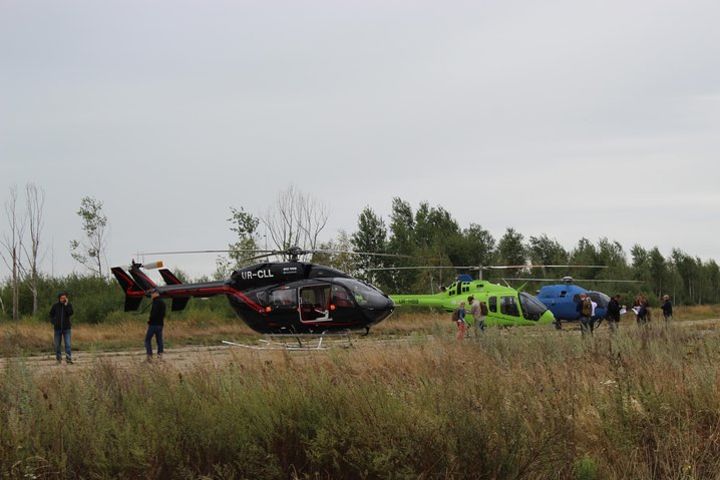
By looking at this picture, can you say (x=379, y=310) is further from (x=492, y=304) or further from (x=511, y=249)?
(x=511, y=249)

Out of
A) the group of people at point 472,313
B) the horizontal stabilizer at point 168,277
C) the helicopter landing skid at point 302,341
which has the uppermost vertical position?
the horizontal stabilizer at point 168,277

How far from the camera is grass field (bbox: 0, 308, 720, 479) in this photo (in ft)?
23.5

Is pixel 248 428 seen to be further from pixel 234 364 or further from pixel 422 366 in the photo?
pixel 422 366

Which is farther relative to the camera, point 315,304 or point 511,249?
point 511,249

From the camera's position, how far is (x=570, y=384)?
31.3ft

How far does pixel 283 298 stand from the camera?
22.8 meters

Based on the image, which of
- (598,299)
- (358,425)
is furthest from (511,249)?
(358,425)

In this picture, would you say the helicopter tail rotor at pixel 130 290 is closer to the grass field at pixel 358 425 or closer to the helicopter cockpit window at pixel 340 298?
the helicopter cockpit window at pixel 340 298

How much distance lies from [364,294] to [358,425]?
15.4 metres

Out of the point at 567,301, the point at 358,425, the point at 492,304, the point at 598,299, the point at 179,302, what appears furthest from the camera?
the point at 598,299

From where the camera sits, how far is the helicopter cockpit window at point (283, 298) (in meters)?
22.7

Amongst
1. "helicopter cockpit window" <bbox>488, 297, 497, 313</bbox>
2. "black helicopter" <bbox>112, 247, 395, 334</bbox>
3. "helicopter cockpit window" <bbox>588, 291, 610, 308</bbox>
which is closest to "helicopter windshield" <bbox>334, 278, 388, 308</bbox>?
"black helicopter" <bbox>112, 247, 395, 334</bbox>

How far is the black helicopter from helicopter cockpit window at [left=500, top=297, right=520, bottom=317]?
8.55 metres

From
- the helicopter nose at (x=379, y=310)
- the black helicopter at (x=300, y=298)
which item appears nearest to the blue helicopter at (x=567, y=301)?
the helicopter nose at (x=379, y=310)
